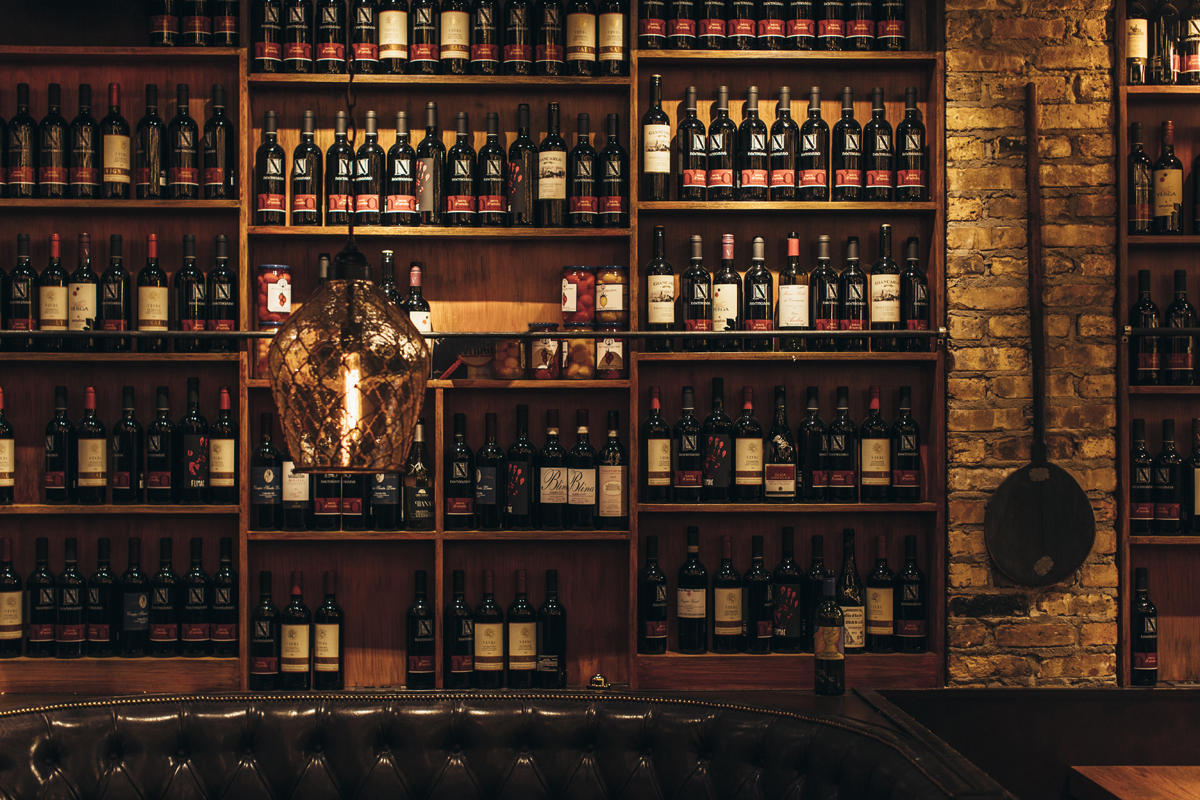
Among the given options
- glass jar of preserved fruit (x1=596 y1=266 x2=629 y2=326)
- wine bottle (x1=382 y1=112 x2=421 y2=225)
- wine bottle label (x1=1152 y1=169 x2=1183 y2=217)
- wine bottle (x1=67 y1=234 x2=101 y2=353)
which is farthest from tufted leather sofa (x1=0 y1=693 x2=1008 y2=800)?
wine bottle label (x1=1152 y1=169 x2=1183 y2=217)

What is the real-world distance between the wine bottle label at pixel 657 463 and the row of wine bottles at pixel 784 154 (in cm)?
74

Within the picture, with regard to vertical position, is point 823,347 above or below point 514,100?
below

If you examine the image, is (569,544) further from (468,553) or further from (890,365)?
(890,365)

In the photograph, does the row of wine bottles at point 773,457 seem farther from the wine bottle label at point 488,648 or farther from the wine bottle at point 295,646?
the wine bottle at point 295,646

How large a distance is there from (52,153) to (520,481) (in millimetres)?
1706

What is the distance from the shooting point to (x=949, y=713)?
9.95ft

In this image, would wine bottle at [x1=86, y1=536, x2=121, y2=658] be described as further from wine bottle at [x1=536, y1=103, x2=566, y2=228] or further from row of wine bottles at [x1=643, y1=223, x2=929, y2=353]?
row of wine bottles at [x1=643, y1=223, x2=929, y2=353]

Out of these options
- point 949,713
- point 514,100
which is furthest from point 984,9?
point 949,713

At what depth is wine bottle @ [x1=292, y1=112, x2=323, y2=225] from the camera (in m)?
3.04

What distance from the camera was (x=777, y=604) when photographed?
10.0 feet

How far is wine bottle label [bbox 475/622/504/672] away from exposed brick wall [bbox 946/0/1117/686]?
1.35 metres

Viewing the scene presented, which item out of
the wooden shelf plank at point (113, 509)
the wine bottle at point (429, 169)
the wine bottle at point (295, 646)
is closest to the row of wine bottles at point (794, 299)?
the wine bottle at point (429, 169)

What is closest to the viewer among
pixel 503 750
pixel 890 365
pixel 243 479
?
pixel 503 750

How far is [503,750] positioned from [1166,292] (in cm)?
250
